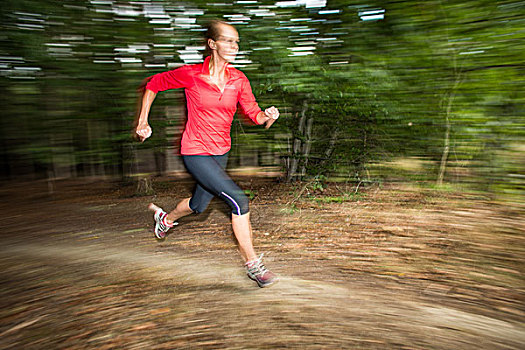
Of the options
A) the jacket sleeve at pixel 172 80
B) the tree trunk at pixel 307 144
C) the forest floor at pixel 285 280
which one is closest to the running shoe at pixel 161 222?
the forest floor at pixel 285 280

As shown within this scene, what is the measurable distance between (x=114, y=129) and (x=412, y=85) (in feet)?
10.7

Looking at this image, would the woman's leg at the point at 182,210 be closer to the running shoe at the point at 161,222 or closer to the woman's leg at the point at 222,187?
the running shoe at the point at 161,222

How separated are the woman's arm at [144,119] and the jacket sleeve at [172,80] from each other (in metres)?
0.06

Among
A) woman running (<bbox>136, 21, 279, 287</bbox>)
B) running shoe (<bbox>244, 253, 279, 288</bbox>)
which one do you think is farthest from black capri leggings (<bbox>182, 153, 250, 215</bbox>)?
running shoe (<bbox>244, 253, 279, 288</bbox>)

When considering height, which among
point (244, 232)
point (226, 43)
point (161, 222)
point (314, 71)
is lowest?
point (161, 222)

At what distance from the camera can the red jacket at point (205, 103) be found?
311 cm

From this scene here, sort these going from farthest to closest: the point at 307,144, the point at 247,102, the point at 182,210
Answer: the point at 307,144 < the point at 182,210 < the point at 247,102

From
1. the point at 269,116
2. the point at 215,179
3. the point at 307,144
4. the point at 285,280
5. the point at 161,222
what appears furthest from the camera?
the point at 307,144

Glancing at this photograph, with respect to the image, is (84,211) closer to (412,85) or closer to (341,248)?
(341,248)

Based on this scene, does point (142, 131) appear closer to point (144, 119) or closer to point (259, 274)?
point (144, 119)

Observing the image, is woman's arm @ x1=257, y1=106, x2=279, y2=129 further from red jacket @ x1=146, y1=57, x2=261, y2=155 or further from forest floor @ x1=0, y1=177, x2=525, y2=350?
forest floor @ x1=0, y1=177, x2=525, y2=350

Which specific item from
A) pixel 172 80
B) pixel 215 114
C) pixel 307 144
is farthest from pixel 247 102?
pixel 307 144

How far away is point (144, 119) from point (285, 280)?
1.87 meters

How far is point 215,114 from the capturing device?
10.3ft
